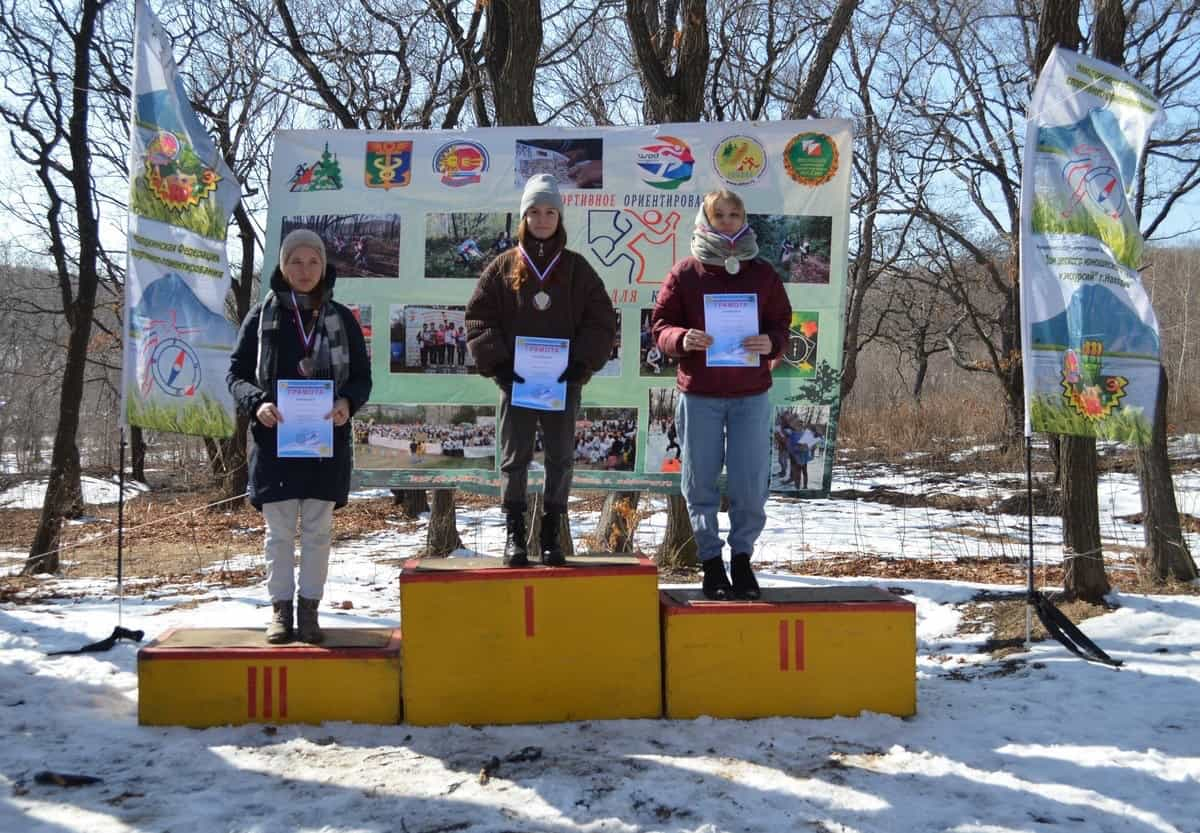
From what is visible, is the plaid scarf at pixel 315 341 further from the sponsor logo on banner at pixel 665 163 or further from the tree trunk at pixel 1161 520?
the tree trunk at pixel 1161 520

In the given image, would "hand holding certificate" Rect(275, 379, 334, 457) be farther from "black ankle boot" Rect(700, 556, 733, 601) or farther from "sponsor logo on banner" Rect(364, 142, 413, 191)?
"sponsor logo on banner" Rect(364, 142, 413, 191)

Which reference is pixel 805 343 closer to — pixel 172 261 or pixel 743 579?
pixel 743 579

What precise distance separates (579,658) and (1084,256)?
3191mm

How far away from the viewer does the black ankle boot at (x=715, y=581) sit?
3.81 metres

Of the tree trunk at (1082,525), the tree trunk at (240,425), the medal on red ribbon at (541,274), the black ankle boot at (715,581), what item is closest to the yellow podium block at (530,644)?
the black ankle boot at (715,581)

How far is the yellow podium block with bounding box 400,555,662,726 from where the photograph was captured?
3.55 meters

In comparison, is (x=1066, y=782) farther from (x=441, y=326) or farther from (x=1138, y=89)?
(x=441, y=326)

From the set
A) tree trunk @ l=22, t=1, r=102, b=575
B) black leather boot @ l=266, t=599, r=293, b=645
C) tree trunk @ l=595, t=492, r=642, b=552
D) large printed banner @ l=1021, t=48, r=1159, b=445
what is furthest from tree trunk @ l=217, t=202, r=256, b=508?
large printed banner @ l=1021, t=48, r=1159, b=445

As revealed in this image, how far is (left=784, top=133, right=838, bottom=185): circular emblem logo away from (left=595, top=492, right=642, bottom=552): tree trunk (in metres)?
2.67

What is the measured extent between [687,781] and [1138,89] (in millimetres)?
4024

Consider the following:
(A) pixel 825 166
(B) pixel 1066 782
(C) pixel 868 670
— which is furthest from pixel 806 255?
(B) pixel 1066 782

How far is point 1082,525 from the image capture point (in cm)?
501

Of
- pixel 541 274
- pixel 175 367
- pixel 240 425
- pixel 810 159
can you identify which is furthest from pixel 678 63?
pixel 240 425

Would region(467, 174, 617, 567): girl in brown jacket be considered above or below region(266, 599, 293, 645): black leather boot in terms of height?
above
